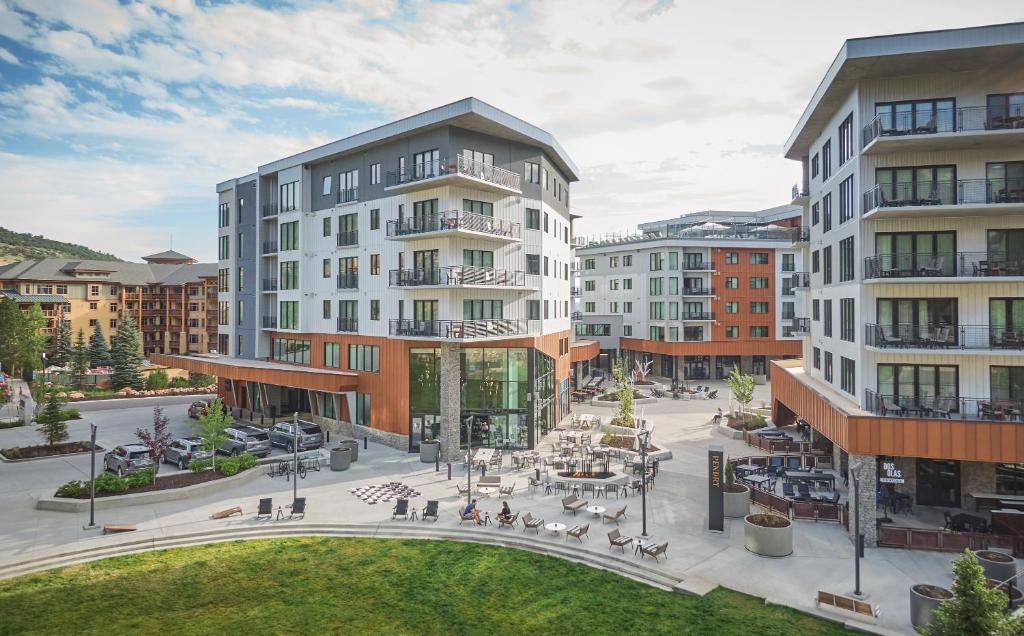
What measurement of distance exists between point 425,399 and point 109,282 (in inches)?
2959

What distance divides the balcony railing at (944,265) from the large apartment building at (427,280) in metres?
17.4

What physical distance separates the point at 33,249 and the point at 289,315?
167 meters

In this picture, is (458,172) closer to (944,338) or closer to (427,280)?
(427,280)

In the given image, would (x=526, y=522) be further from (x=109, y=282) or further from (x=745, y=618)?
(x=109, y=282)

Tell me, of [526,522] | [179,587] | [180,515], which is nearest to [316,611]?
[179,587]

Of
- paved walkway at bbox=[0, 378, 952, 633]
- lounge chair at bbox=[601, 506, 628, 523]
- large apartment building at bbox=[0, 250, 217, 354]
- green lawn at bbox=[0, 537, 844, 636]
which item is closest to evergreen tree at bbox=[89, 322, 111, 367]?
large apartment building at bbox=[0, 250, 217, 354]

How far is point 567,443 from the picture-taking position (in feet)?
112

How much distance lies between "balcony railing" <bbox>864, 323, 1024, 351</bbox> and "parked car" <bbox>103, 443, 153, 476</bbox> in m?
31.5

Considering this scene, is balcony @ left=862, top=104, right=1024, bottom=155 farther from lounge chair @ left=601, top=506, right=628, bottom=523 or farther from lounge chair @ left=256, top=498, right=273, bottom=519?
lounge chair @ left=256, top=498, right=273, bottom=519

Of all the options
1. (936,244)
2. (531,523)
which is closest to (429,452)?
(531,523)

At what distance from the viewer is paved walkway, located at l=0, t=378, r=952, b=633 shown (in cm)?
1719

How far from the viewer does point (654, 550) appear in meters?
18.5

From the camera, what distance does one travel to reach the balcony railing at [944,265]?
21455 millimetres

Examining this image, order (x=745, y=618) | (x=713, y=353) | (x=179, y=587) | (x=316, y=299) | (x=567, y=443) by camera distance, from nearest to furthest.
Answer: (x=745, y=618) < (x=179, y=587) < (x=567, y=443) < (x=316, y=299) < (x=713, y=353)
